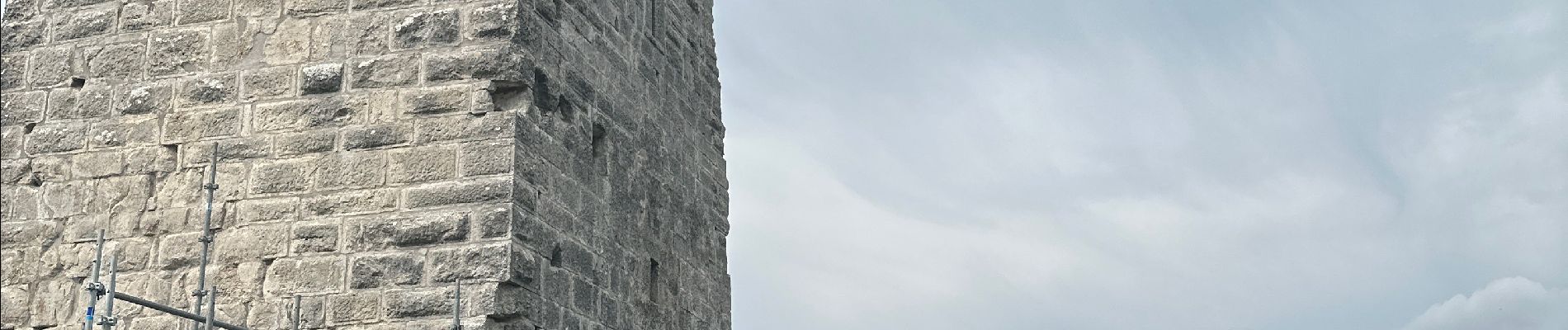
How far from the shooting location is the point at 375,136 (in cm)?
746

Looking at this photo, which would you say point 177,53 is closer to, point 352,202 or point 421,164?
point 352,202

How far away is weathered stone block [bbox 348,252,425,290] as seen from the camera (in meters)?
7.23

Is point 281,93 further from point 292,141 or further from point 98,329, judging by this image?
point 98,329

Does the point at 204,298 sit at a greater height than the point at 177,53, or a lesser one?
lesser

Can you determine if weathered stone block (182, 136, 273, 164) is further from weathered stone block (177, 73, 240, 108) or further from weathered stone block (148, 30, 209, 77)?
weathered stone block (148, 30, 209, 77)

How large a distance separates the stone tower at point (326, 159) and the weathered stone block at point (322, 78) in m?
0.01

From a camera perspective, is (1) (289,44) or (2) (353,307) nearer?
(2) (353,307)

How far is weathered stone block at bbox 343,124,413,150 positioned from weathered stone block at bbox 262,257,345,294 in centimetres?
50

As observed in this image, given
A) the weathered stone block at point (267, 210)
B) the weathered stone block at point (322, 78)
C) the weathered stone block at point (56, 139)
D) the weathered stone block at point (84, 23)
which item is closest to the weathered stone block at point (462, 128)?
the weathered stone block at point (322, 78)

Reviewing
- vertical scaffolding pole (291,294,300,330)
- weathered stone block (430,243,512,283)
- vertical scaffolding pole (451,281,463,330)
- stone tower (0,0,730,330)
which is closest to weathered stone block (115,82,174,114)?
stone tower (0,0,730,330)

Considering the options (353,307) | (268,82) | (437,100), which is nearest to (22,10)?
(268,82)

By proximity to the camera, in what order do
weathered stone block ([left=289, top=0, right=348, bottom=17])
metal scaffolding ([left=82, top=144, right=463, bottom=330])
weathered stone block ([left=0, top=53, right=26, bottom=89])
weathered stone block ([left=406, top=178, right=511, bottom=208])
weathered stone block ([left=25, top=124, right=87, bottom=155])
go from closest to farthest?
metal scaffolding ([left=82, top=144, right=463, bottom=330])
weathered stone block ([left=406, top=178, right=511, bottom=208])
weathered stone block ([left=289, top=0, right=348, bottom=17])
weathered stone block ([left=25, top=124, right=87, bottom=155])
weathered stone block ([left=0, top=53, right=26, bottom=89])

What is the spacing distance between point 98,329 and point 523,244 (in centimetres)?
200

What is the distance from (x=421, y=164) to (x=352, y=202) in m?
0.34
